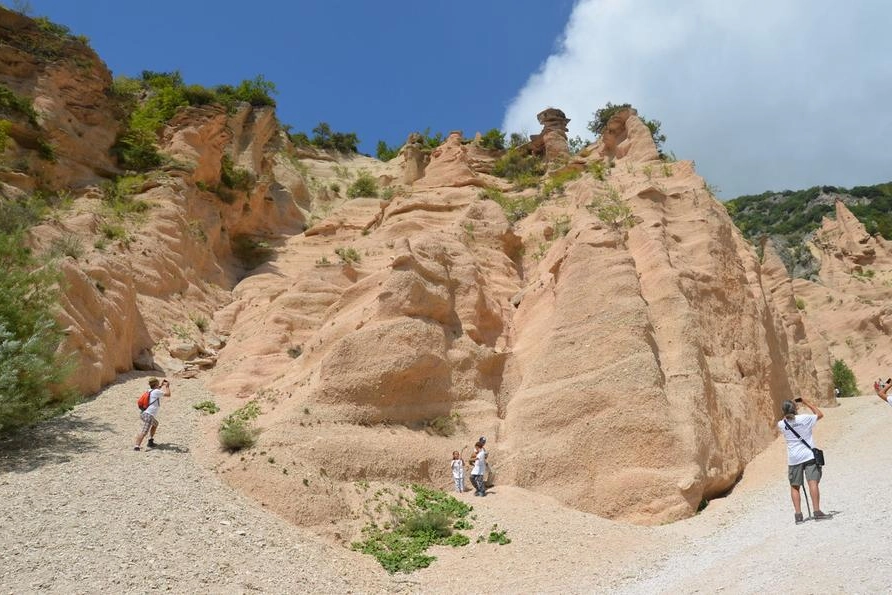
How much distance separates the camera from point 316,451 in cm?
1249

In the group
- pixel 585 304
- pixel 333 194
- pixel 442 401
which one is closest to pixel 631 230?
pixel 585 304

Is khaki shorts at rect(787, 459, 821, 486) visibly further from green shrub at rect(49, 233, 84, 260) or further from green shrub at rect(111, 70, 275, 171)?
green shrub at rect(111, 70, 275, 171)

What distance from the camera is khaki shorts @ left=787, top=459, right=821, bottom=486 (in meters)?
8.99

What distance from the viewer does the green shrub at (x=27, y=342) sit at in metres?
11.9

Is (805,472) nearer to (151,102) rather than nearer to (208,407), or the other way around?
(208,407)

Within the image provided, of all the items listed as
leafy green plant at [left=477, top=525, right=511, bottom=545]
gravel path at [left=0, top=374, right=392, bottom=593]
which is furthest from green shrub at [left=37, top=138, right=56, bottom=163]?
leafy green plant at [left=477, top=525, right=511, bottom=545]

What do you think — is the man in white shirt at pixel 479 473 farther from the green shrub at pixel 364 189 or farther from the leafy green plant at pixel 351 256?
the green shrub at pixel 364 189

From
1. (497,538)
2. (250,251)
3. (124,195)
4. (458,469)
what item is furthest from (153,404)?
(250,251)

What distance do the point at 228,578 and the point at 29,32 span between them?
996 inches

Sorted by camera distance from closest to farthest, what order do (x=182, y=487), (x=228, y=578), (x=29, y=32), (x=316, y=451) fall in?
1. (x=228, y=578)
2. (x=182, y=487)
3. (x=316, y=451)
4. (x=29, y=32)

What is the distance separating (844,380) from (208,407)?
32506mm

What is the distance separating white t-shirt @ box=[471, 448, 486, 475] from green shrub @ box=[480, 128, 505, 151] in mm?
26792

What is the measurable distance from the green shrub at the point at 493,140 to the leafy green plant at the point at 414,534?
2805cm

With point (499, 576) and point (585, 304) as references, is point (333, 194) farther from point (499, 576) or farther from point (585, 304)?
point (499, 576)
